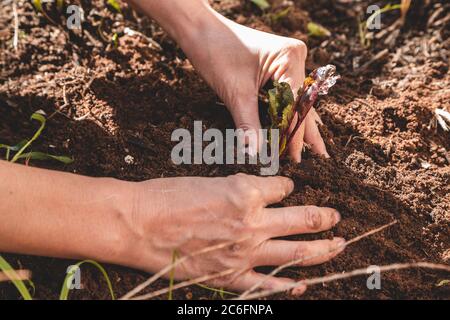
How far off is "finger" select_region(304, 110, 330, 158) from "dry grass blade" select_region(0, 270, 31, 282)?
2.84 feet

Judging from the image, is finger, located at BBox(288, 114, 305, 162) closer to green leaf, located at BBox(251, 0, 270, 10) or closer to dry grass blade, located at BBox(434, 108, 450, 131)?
dry grass blade, located at BBox(434, 108, 450, 131)

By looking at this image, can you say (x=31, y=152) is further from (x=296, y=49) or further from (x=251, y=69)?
(x=296, y=49)

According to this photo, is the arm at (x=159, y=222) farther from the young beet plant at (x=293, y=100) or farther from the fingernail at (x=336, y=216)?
the young beet plant at (x=293, y=100)

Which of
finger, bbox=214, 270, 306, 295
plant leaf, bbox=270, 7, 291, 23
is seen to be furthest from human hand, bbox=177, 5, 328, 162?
plant leaf, bbox=270, 7, 291, 23

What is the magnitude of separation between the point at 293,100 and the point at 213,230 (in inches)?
16.4

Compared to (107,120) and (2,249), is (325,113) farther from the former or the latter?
(2,249)

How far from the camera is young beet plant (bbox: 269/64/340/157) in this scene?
4.76ft

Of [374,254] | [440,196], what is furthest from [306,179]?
[440,196]

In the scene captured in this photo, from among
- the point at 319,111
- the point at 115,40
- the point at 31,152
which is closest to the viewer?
the point at 31,152

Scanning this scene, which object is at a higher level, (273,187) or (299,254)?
(273,187)

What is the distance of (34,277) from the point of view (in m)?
1.45

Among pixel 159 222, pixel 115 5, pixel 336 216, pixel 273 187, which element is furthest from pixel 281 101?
pixel 115 5

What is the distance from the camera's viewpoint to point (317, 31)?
87.0 inches
